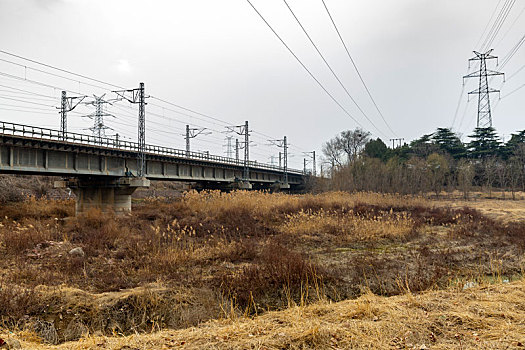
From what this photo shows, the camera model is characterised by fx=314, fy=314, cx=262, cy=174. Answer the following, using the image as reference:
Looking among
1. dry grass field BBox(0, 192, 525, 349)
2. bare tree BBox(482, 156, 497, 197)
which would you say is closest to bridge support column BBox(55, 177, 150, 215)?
dry grass field BBox(0, 192, 525, 349)

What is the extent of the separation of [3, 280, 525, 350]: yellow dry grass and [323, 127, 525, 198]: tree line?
1226 inches

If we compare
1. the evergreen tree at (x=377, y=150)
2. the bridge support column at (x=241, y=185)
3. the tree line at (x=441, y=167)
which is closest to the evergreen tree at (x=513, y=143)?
the tree line at (x=441, y=167)

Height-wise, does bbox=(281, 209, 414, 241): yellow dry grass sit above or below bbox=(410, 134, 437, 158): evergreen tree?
below

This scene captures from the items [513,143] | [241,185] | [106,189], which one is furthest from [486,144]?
[106,189]

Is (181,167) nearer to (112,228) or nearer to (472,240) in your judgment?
(112,228)

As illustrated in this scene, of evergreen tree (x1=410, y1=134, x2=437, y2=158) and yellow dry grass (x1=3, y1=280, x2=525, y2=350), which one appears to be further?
evergreen tree (x1=410, y1=134, x2=437, y2=158)

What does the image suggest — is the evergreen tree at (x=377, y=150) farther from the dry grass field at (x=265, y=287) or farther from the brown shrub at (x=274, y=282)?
the brown shrub at (x=274, y=282)

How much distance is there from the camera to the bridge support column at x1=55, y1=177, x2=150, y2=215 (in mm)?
24656

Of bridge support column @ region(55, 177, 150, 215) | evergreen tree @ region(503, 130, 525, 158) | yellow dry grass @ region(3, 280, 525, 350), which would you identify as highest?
evergreen tree @ region(503, 130, 525, 158)

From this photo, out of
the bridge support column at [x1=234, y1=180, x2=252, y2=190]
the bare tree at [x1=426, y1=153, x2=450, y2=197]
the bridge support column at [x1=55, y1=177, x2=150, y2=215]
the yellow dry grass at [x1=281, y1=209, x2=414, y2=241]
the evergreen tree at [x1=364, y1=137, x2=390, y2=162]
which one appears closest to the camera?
the yellow dry grass at [x1=281, y1=209, x2=414, y2=241]

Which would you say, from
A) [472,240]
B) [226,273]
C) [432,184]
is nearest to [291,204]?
[472,240]

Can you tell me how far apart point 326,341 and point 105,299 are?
4342mm

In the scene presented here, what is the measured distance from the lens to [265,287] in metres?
6.43

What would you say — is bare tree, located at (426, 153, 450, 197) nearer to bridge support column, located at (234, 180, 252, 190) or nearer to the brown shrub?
bridge support column, located at (234, 180, 252, 190)
